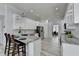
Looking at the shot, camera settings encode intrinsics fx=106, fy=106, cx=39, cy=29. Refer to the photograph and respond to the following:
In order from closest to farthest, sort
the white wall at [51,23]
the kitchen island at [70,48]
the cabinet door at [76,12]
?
the kitchen island at [70,48]
the cabinet door at [76,12]
the white wall at [51,23]

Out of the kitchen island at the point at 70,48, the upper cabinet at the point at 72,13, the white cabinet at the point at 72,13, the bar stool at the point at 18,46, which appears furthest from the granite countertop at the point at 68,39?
the bar stool at the point at 18,46

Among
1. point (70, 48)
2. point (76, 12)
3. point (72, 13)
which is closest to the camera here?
point (70, 48)

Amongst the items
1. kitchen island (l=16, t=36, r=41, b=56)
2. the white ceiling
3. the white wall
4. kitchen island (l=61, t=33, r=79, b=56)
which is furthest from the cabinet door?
kitchen island (l=16, t=36, r=41, b=56)

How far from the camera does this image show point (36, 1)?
1997mm

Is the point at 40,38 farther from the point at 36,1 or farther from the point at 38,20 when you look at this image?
the point at 36,1

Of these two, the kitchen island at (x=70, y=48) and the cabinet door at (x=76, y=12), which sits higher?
the cabinet door at (x=76, y=12)

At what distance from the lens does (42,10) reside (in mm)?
2137

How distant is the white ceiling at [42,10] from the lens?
2056 mm

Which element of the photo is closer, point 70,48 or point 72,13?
point 70,48

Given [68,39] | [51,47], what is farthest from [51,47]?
[68,39]

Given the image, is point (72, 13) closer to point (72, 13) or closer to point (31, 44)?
point (72, 13)

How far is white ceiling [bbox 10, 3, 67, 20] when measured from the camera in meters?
2.06

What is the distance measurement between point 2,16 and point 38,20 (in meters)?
0.72

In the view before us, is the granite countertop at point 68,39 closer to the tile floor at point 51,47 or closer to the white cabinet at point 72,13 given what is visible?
the tile floor at point 51,47
